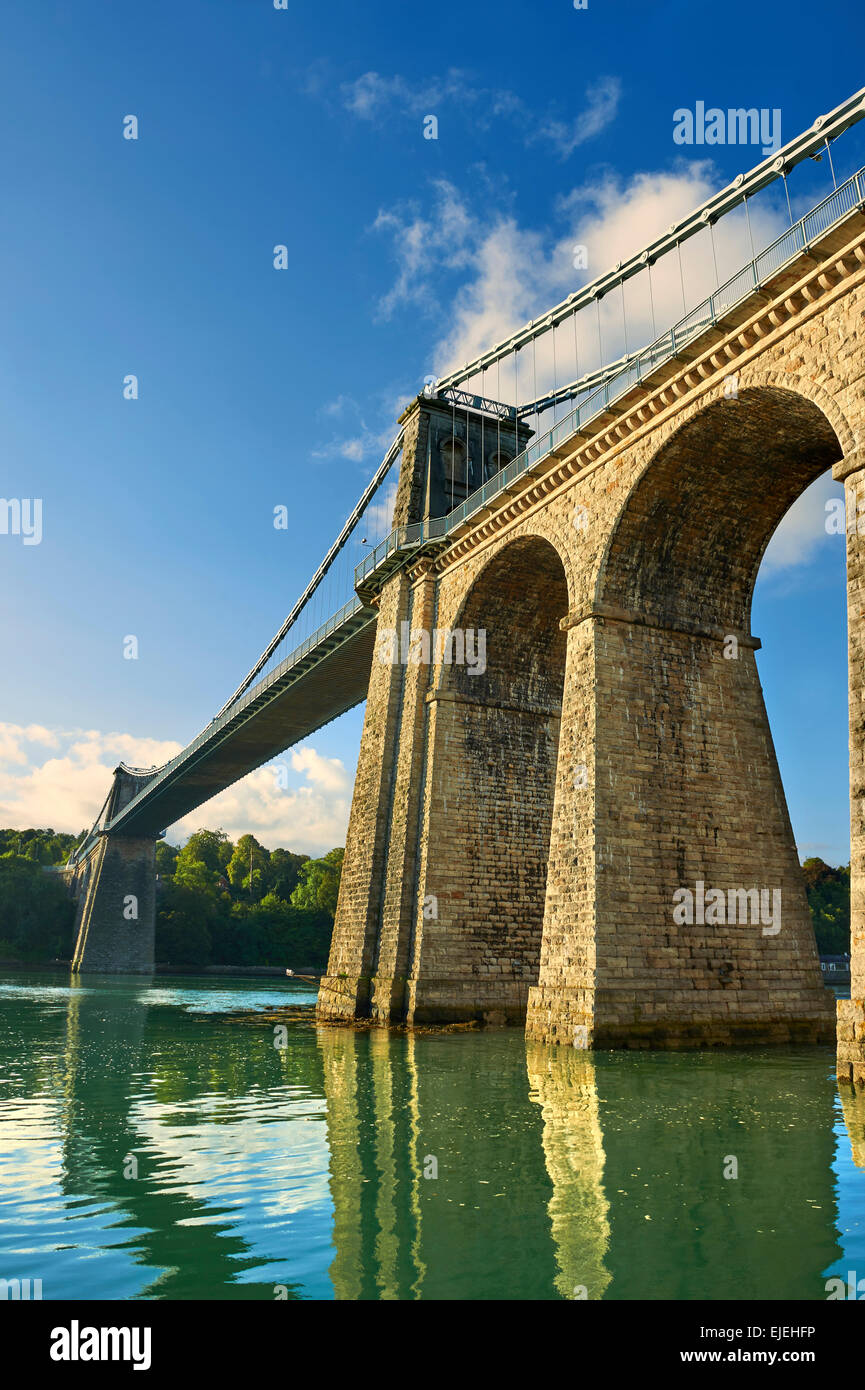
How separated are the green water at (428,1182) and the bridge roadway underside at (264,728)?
65.4 feet

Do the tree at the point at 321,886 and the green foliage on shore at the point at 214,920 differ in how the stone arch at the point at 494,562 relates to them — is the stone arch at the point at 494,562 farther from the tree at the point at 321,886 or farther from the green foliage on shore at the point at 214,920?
the tree at the point at 321,886

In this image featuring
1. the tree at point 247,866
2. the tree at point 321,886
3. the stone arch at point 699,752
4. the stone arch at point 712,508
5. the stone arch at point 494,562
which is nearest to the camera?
the stone arch at point 699,752

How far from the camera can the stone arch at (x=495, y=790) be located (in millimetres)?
20422

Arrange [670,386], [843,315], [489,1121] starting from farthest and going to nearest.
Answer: [670,386] < [843,315] < [489,1121]

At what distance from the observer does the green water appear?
14.0 ft

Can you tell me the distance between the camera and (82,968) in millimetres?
63031

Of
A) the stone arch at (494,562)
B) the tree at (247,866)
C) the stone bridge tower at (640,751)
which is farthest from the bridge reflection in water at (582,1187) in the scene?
the tree at (247,866)

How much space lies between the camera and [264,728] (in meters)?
45.3

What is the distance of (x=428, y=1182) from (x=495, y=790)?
16.3 m

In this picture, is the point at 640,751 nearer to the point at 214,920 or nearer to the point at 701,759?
the point at 701,759

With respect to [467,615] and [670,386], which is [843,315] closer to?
[670,386]

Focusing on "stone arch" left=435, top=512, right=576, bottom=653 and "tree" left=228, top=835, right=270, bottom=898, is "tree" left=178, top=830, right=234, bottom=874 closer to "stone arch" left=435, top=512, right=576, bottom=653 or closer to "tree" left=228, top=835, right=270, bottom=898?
"tree" left=228, top=835, right=270, bottom=898
